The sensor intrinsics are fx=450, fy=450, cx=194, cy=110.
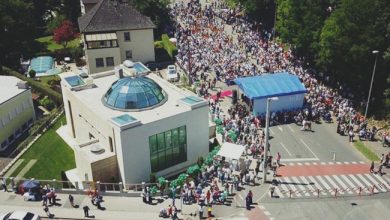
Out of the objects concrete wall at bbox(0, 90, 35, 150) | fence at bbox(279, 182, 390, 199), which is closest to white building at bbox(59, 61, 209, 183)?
concrete wall at bbox(0, 90, 35, 150)

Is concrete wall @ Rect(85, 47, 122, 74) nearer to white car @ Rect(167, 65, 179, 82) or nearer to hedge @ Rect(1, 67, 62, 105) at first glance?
hedge @ Rect(1, 67, 62, 105)

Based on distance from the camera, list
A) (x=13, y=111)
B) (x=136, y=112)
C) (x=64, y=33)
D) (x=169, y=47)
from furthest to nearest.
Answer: (x=64, y=33) < (x=169, y=47) < (x=13, y=111) < (x=136, y=112)

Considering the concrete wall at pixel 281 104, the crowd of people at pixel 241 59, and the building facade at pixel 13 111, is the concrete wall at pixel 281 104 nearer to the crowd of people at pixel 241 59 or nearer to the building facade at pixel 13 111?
the crowd of people at pixel 241 59

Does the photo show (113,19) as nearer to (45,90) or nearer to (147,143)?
(45,90)

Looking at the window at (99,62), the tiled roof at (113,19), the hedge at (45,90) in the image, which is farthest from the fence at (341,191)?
the tiled roof at (113,19)

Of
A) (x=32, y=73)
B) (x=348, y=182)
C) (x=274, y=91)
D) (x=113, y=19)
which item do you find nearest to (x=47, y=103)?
(x=32, y=73)

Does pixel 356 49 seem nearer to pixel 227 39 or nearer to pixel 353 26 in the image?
pixel 353 26
